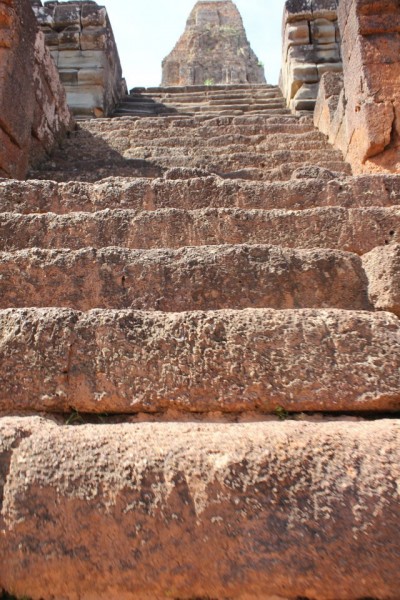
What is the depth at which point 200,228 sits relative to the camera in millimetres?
2371

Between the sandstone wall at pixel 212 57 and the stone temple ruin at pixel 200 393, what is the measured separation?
20.6m

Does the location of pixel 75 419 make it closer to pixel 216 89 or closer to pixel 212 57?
pixel 216 89

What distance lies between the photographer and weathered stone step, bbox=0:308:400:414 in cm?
142

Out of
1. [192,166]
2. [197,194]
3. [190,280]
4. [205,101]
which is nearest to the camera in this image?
[190,280]

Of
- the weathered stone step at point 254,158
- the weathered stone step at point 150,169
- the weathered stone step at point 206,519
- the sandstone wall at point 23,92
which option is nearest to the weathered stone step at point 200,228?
the weathered stone step at point 206,519

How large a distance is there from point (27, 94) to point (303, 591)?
185 inches

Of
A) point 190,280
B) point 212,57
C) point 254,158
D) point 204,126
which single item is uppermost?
point 212,57

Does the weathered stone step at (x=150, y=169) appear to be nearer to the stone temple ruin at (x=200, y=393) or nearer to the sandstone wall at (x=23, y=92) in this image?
the sandstone wall at (x=23, y=92)

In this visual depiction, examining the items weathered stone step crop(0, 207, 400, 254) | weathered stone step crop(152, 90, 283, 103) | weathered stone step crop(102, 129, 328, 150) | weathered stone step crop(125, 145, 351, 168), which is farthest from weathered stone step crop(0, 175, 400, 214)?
weathered stone step crop(152, 90, 283, 103)

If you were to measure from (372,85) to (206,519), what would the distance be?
4152 mm

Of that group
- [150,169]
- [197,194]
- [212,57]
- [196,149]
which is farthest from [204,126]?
[212,57]

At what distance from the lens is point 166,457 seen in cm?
115

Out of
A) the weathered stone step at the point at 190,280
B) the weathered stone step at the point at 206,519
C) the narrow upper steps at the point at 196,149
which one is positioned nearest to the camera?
the weathered stone step at the point at 206,519

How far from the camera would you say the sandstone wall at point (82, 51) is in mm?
7668
